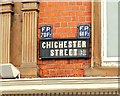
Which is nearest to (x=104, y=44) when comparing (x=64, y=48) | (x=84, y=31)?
(x=84, y=31)

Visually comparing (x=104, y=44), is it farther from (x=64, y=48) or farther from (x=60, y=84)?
(x=60, y=84)

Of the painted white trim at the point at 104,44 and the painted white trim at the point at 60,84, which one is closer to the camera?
the painted white trim at the point at 60,84

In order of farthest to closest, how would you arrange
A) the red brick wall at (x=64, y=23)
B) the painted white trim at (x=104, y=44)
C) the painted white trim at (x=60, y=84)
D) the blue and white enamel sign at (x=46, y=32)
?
the blue and white enamel sign at (x=46, y=32) → the red brick wall at (x=64, y=23) → the painted white trim at (x=104, y=44) → the painted white trim at (x=60, y=84)

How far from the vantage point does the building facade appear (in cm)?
727

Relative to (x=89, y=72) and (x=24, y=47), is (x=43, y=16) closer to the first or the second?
Answer: (x=24, y=47)

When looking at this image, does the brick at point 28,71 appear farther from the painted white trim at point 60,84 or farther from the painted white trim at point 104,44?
the painted white trim at point 104,44

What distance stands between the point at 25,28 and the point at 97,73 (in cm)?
139

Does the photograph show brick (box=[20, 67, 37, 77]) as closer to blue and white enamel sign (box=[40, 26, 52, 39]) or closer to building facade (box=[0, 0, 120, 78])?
building facade (box=[0, 0, 120, 78])

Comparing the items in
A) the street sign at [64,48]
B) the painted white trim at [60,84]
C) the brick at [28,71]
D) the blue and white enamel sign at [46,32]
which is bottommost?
the painted white trim at [60,84]

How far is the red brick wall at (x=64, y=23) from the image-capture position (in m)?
7.32

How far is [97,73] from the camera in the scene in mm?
7203

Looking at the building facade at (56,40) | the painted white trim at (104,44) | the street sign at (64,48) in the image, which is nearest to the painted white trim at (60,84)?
the building facade at (56,40)

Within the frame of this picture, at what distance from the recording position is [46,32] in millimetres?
7461

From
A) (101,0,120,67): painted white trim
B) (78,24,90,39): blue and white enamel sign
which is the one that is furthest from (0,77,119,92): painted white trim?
(78,24,90,39): blue and white enamel sign
